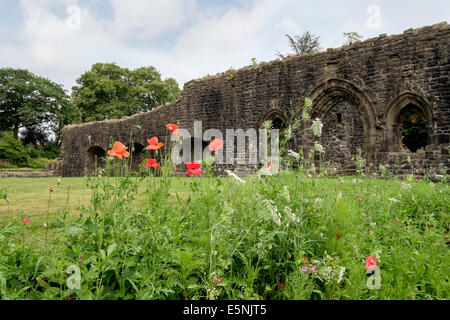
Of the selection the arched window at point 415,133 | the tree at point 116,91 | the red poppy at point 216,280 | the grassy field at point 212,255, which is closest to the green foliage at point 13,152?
the tree at point 116,91

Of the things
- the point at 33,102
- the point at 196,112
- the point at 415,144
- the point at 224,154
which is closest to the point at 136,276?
Answer: the point at 224,154

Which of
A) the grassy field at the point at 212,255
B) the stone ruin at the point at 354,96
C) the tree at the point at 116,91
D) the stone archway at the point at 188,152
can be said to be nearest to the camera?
the grassy field at the point at 212,255

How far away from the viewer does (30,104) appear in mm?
34156

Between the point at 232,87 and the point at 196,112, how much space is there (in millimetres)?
2292

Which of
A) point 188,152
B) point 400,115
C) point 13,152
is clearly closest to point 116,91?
point 13,152

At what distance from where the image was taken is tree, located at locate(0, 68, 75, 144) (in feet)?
110

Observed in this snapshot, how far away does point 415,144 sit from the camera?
2123cm

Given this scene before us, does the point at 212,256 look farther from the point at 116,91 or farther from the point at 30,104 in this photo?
the point at 30,104

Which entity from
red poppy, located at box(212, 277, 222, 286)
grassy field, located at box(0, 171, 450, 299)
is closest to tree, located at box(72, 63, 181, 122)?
grassy field, located at box(0, 171, 450, 299)

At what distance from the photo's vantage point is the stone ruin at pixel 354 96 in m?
8.44

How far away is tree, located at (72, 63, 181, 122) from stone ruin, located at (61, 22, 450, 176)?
56.2 ft

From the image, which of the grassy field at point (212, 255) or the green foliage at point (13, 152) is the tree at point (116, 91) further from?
the grassy field at point (212, 255)

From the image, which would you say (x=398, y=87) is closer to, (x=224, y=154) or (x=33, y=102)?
(x=224, y=154)

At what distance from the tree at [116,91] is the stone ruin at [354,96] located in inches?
675
